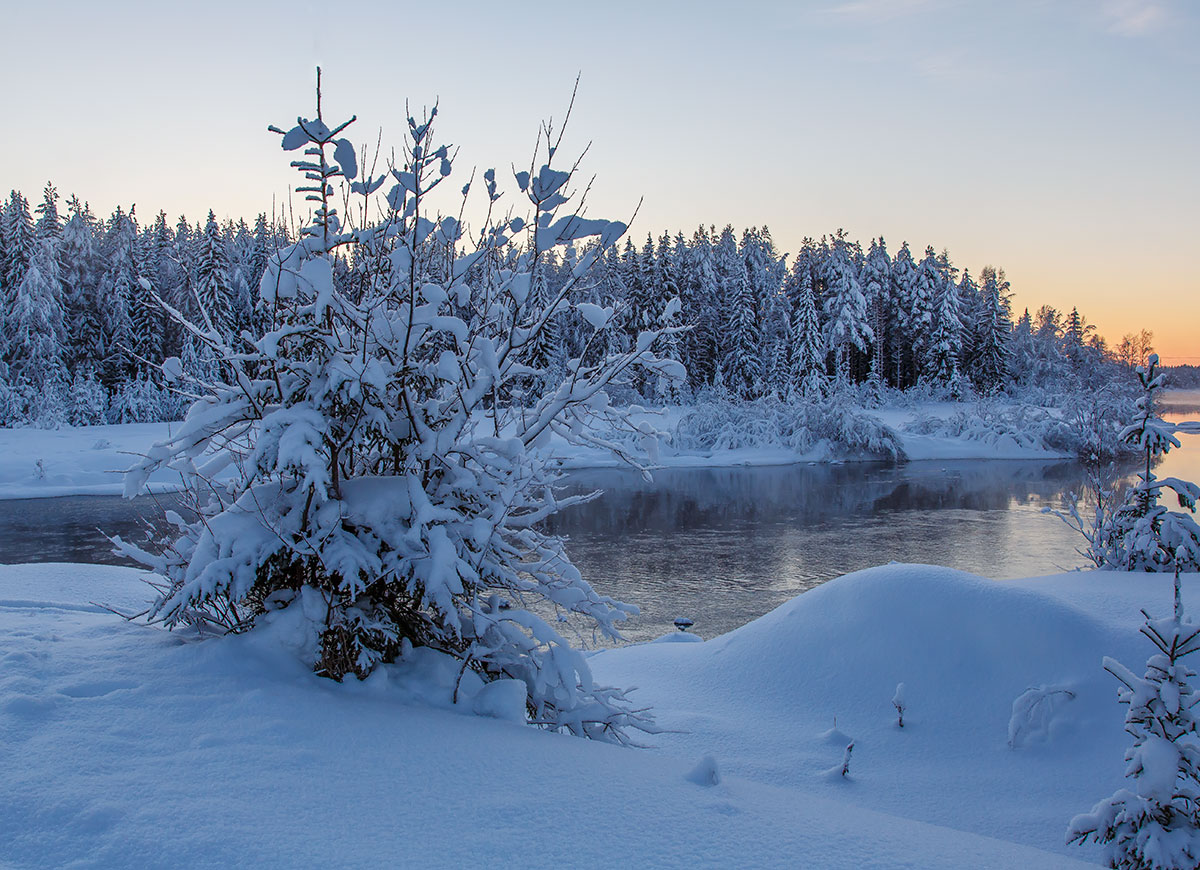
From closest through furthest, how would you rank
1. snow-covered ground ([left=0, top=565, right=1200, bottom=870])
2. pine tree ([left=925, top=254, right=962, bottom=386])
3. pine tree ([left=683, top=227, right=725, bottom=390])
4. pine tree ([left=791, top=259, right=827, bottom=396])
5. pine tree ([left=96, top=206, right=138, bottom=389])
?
1. snow-covered ground ([left=0, top=565, right=1200, bottom=870])
2. pine tree ([left=96, top=206, right=138, bottom=389])
3. pine tree ([left=791, top=259, right=827, bottom=396])
4. pine tree ([left=925, top=254, right=962, bottom=386])
5. pine tree ([left=683, top=227, right=725, bottom=390])

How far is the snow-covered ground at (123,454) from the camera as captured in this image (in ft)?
65.9

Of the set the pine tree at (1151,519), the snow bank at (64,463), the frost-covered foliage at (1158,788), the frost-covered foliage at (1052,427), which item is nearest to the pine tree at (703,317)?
the frost-covered foliage at (1052,427)

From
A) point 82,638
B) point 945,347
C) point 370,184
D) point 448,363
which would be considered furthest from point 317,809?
point 945,347

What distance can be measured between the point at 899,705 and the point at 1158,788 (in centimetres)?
201

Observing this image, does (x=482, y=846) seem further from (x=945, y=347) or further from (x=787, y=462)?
(x=945, y=347)

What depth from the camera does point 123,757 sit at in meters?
2.35

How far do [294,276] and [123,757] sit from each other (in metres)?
1.90

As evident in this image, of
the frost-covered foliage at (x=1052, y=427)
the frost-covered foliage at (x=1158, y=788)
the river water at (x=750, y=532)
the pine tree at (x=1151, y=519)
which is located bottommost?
the river water at (x=750, y=532)

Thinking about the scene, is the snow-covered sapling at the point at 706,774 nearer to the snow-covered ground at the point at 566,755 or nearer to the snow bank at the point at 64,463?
the snow-covered ground at the point at 566,755

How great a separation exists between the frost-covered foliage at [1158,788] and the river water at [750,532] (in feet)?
17.4

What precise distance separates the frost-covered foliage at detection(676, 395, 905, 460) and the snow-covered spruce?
87.4ft

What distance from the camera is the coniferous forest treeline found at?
3547cm

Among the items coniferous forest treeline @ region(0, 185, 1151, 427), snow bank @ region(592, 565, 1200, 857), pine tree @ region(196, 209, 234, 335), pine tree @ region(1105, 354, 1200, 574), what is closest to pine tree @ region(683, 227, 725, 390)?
coniferous forest treeline @ region(0, 185, 1151, 427)

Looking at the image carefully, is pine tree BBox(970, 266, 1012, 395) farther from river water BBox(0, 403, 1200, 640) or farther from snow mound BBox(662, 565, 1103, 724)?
snow mound BBox(662, 565, 1103, 724)
